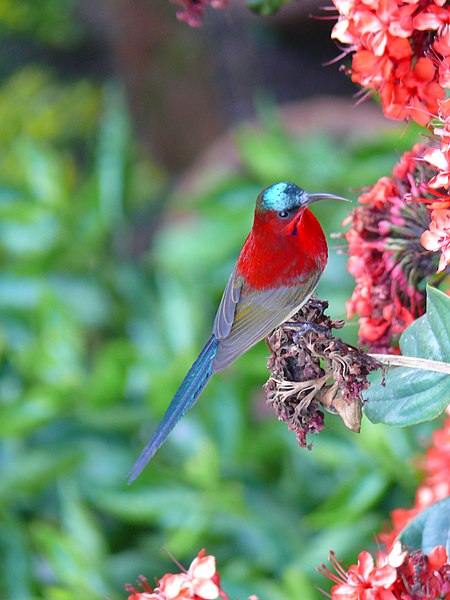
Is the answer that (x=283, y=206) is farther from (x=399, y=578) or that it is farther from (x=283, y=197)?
(x=399, y=578)

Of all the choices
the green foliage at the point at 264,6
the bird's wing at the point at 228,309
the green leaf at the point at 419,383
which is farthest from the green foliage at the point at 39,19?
the green leaf at the point at 419,383

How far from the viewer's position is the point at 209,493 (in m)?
1.55

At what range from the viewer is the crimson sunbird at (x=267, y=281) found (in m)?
0.62

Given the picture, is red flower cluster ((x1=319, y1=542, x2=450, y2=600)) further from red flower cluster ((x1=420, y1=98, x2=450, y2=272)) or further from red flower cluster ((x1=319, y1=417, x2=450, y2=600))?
red flower cluster ((x1=420, y1=98, x2=450, y2=272))

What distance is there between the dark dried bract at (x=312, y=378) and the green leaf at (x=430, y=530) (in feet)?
0.47

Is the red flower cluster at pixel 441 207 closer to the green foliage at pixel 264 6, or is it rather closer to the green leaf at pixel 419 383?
the green leaf at pixel 419 383

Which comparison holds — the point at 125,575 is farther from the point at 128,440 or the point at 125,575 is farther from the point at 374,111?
the point at 374,111

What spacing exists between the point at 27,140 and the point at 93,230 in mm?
412

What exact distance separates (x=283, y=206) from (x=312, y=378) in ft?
0.42

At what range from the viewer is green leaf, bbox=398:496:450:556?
2.19ft

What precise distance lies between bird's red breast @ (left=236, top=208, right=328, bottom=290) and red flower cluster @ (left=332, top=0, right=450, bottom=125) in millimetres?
108

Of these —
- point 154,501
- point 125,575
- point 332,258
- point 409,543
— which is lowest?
point 125,575

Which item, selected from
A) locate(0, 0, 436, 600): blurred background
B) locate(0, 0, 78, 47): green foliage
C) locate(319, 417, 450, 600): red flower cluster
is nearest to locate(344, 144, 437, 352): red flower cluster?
locate(319, 417, 450, 600): red flower cluster

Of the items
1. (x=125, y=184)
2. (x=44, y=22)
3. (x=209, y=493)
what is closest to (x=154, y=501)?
(x=209, y=493)
